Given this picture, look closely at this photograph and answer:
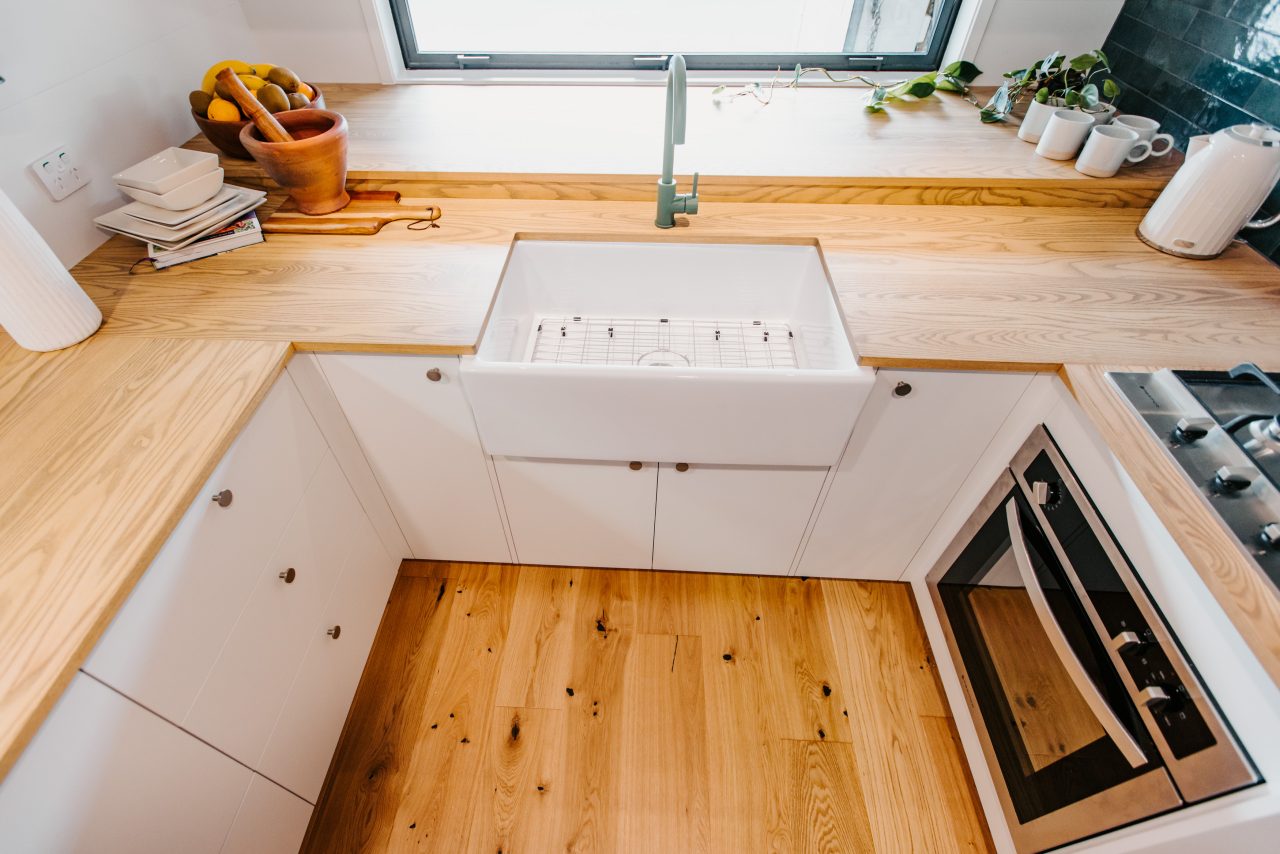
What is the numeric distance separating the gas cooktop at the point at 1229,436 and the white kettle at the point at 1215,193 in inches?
17.4

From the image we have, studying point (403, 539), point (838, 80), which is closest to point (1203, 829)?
point (403, 539)

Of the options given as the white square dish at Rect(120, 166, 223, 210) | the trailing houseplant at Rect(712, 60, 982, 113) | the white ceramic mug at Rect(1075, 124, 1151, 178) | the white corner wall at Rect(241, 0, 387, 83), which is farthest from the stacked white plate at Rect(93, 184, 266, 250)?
the white ceramic mug at Rect(1075, 124, 1151, 178)

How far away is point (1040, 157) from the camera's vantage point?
149cm

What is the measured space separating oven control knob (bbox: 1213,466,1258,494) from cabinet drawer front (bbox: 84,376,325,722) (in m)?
1.38

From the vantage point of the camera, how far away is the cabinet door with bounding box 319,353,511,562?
112 centimetres

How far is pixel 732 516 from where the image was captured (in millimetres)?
1411

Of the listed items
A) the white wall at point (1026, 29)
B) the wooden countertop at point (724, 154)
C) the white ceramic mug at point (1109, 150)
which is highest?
the white wall at point (1026, 29)

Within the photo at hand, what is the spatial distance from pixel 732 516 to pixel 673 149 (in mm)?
814

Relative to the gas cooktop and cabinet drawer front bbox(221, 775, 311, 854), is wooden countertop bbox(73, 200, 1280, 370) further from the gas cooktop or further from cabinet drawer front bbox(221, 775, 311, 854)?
cabinet drawer front bbox(221, 775, 311, 854)

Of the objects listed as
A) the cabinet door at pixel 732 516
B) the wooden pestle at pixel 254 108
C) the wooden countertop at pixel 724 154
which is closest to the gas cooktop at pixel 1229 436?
the cabinet door at pixel 732 516

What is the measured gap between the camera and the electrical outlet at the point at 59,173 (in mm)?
1142

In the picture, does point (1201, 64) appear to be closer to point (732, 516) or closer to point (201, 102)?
point (732, 516)

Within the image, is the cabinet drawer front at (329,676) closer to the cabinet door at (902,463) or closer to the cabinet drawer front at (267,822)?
the cabinet drawer front at (267,822)

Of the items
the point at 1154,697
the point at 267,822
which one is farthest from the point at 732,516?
the point at 267,822
